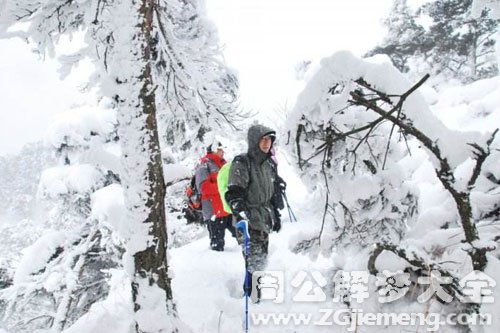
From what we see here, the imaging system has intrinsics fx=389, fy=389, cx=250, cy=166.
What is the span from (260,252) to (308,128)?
2.08 m

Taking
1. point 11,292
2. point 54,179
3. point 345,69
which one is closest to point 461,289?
point 345,69

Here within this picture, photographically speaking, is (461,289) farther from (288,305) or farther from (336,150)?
(288,305)

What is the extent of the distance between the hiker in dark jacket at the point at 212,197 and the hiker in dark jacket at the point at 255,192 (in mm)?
2038

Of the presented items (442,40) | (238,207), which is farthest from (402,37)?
(238,207)

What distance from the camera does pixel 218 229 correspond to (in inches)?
276

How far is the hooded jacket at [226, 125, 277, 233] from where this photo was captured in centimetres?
472

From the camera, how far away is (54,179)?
1197cm

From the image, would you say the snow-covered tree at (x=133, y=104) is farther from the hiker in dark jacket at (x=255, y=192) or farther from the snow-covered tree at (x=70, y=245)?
the snow-covered tree at (x=70, y=245)

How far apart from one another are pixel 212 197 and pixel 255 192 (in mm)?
2251

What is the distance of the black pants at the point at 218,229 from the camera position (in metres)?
7.00

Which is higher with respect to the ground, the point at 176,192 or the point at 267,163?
the point at 176,192

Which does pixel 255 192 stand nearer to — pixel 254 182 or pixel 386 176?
pixel 254 182

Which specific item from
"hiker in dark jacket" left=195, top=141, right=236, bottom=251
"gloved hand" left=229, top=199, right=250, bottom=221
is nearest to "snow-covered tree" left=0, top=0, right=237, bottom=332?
"gloved hand" left=229, top=199, right=250, bottom=221

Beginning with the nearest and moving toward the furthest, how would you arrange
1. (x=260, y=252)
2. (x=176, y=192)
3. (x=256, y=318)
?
(x=256, y=318)
(x=260, y=252)
(x=176, y=192)
